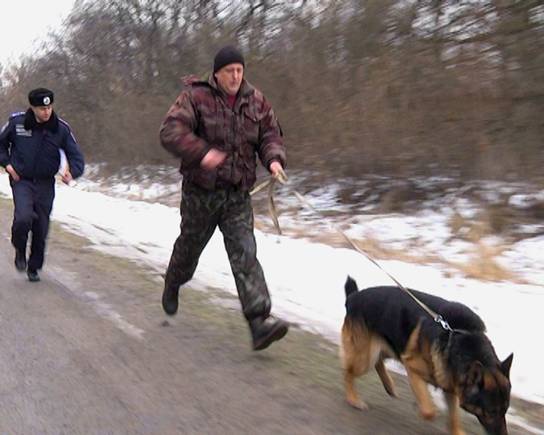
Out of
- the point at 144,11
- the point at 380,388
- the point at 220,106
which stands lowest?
the point at 380,388

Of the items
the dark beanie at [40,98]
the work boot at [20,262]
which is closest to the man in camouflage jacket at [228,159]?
the dark beanie at [40,98]

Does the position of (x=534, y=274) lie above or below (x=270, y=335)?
below

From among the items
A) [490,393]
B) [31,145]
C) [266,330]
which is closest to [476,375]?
[490,393]

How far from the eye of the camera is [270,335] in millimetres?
4344

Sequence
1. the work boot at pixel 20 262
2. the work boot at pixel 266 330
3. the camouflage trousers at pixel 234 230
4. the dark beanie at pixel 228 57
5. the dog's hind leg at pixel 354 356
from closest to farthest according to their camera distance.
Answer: the dog's hind leg at pixel 354 356 < the dark beanie at pixel 228 57 < the work boot at pixel 266 330 < the camouflage trousers at pixel 234 230 < the work boot at pixel 20 262

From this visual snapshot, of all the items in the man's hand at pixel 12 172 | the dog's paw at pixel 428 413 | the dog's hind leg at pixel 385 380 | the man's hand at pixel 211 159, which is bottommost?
the dog's hind leg at pixel 385 380

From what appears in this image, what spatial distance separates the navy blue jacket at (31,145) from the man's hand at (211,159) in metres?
2.93

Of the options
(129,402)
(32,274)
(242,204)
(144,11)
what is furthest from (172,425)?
(144,11)

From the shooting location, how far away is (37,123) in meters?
6.39

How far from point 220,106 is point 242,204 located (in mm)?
744

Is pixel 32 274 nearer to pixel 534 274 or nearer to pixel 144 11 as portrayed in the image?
pixel 534 274

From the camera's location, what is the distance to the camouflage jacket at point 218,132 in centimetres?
414

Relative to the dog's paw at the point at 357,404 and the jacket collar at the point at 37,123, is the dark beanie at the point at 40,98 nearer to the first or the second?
the jacket collar at the point at 37,123

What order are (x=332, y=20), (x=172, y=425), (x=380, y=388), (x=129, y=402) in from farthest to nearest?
(x=332, y=20), (x=380, y=388), (x=129, y=402), (x=172, y=425)
